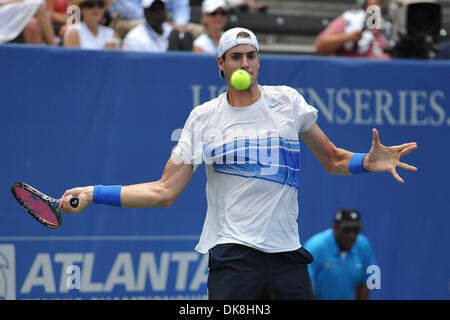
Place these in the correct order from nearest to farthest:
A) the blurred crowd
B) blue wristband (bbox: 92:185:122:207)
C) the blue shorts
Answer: the blue shorts
blue wristband (bbox: 92:185:122:207)
the blurred crowd

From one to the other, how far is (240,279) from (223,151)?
706 millimetres

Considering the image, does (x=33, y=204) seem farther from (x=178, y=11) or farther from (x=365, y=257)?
(x=178, y=11)

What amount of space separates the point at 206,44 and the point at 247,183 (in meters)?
3.56

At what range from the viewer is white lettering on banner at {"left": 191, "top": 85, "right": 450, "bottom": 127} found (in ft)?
22.8

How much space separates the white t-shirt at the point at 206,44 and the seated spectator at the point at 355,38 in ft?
3.50

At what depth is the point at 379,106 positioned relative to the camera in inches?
278

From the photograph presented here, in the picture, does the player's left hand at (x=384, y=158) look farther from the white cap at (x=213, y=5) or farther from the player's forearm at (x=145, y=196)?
the white cap at (x=213, y=5)

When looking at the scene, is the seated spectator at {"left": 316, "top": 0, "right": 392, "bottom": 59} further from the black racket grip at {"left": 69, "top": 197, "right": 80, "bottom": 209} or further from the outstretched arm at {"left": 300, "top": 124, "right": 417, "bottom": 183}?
the black racket grip at {"left": 69, "top": 197, "right": 80, "bottom": 209}

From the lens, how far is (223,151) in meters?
4.38

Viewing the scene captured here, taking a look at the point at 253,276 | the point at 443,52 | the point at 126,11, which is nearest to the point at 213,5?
the point at 126,11

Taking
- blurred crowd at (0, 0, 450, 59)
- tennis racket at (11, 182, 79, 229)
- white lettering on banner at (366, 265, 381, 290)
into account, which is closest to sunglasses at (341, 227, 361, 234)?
white lettering on banner at (366, 265, 381, 290)

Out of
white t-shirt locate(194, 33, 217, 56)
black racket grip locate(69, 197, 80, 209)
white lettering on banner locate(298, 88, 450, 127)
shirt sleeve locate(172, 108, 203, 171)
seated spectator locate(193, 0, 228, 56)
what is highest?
seated spectator locate(193, 0, 228, 56)
